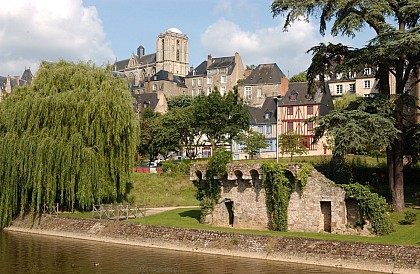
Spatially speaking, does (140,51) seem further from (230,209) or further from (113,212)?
(230,209)

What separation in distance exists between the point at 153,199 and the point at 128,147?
8939 millimetres

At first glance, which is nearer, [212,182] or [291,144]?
[212,182]

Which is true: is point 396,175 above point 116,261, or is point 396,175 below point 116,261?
above

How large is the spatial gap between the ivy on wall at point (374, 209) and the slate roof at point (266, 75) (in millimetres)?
64693

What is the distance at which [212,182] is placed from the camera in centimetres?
3025

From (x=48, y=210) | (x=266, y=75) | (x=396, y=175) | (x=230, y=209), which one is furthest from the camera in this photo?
(x=266, y=75)

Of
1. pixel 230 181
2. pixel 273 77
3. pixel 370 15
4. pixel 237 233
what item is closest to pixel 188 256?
pixel 237 233

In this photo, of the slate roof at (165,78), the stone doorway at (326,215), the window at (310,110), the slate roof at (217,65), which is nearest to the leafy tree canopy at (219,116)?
the window at (310,110)

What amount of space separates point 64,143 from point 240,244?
46.0ft

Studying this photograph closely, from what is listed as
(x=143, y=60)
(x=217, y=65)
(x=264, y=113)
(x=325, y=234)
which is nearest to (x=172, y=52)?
(x=143, y=60)

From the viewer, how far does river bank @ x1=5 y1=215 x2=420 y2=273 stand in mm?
21094

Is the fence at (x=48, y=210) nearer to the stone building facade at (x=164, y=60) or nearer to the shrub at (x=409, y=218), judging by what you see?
the shrub at (x=409, y=218)

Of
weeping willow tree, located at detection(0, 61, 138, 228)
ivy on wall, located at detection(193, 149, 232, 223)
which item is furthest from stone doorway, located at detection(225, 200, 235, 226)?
weeping willow tree, located at detection(0, 61, 138, 228)

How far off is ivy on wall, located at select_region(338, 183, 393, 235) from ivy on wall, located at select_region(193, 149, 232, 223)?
7315 millimetres
